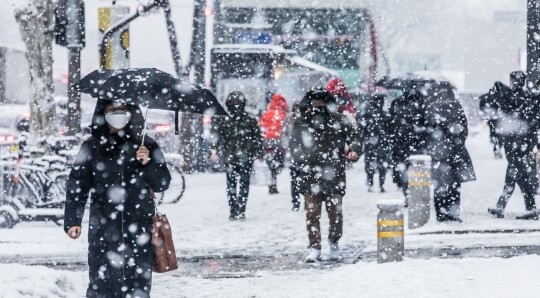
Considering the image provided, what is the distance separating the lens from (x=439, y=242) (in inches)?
449

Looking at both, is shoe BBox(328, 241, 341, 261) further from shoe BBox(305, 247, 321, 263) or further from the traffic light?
the traffic light

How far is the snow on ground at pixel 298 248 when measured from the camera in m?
8.27

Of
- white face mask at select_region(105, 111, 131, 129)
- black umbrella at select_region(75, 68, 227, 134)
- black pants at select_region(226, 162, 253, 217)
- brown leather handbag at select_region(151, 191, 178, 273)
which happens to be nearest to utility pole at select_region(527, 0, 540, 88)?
black pants at select_region(226, 162, 253, 217)

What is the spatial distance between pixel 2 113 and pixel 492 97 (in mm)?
15854

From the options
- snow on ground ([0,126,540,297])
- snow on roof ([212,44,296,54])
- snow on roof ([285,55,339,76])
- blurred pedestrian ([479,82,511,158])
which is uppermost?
snow on roof ([212,44,296,54])

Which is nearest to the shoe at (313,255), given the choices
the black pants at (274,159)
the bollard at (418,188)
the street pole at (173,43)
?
the bollard at (418,188)

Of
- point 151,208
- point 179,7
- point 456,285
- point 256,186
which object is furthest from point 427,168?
Answer: point 179,7

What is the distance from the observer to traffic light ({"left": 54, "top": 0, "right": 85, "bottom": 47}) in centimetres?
1365

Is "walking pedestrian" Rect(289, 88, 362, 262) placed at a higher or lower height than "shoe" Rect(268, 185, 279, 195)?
higher

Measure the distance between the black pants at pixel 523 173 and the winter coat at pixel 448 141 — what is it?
34.7 inches

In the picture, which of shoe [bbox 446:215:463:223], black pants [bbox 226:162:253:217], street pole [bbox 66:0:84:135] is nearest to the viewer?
shoe [bbox 446:215:463:223]

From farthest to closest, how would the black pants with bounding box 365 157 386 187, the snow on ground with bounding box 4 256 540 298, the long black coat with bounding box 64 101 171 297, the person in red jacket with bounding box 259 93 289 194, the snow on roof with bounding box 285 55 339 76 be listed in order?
the snow on roof with bounding box 285 55 339 76
the person in red jacket with bounding box 259 93 289 194
the black pants with bounding box 365 157 386 187
the snow on ground with bounding box 4 256 540 298
the long black coat with bounding box 64 101 171 297

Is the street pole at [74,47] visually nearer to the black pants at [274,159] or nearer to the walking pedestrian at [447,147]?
the black pants at [274,159]

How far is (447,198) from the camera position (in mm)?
12914
